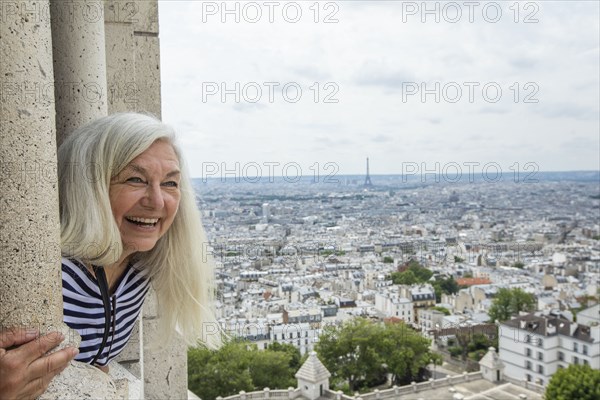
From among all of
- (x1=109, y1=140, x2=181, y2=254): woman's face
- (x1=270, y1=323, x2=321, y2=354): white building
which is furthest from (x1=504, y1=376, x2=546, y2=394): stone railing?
(x1=109, y1=140, x2=181, y2=254): woman's face

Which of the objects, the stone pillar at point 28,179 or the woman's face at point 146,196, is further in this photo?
the woman's face at point 146,196

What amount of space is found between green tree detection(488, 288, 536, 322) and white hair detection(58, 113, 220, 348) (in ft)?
114

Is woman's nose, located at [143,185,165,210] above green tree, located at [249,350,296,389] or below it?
above

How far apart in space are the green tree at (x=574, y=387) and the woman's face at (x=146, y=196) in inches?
784

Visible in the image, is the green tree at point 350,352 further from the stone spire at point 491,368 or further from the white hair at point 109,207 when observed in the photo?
the white hair at point 109,207

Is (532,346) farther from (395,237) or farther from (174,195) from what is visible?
(174,195)

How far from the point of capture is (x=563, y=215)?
190 ft

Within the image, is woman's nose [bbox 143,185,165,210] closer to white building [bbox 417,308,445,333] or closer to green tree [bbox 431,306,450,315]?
white building [bbox 417,308,445,333]

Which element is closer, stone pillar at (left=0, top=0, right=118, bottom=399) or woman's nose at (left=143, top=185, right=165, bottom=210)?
stone pillar at (left=0, top=0, right=118, bottom=399)

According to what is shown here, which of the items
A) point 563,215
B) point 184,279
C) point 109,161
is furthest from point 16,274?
point 563,215

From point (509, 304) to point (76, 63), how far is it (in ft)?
118

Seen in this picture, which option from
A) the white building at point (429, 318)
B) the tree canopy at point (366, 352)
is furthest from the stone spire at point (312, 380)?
the white building at point (429, 318)

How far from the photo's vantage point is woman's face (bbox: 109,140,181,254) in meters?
1.43

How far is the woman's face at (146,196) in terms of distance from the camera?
4.70 ft
